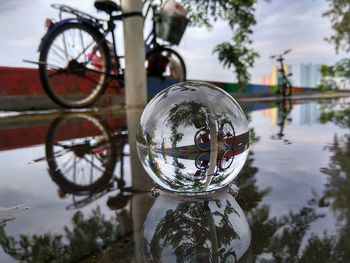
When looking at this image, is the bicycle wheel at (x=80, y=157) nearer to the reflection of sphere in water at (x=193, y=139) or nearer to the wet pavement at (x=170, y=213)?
the wet pavement at (x=170, y=213)

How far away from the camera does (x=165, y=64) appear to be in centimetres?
696

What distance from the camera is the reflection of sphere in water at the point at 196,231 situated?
84 centimetres

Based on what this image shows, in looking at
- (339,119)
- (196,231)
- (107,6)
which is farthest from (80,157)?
(107,6)

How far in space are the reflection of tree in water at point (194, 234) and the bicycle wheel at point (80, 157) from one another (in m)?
0.61

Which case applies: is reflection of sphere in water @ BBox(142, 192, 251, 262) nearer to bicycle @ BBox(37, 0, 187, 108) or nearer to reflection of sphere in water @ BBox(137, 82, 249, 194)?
reflection of sphere in water @ BBox(137, 82, 249, 194)

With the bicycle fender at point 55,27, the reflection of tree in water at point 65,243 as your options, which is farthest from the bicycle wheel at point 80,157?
the bicycle fender at point 55,27

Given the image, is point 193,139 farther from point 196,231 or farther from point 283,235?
point 283,235

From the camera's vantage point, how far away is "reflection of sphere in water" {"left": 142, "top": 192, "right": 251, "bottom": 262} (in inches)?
33.0

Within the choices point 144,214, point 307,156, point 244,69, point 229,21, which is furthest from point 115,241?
point 244,69

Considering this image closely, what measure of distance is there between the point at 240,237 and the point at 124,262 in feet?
1.11

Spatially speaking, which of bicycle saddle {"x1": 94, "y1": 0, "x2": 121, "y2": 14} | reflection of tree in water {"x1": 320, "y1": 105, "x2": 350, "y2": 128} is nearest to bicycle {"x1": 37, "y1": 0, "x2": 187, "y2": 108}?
bicycle saddle {"x1": 94, "y1": 0, "x2": 121, "y2": 14}

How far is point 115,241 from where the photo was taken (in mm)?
962

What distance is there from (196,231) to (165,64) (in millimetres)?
6249

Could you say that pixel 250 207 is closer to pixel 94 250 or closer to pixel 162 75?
pixel 94 250
